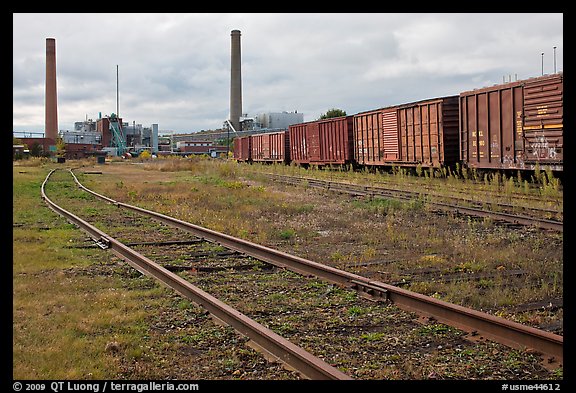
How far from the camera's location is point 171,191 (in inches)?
894

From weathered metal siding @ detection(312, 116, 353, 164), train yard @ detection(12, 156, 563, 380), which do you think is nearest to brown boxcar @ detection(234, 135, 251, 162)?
weathered metal siding @ detection(312, 116, 353, 164)

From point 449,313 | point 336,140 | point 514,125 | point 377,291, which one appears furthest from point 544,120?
point 336,140

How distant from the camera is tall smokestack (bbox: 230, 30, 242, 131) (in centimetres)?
9656

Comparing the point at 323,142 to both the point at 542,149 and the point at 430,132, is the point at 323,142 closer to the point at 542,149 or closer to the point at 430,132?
the point at 430,132

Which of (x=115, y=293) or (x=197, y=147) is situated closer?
(x=115, y=293)

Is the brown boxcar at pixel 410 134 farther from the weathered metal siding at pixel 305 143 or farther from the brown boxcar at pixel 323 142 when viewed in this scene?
the weathered metal siding at pixel 305 143

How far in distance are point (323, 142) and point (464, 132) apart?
14365 millimetres

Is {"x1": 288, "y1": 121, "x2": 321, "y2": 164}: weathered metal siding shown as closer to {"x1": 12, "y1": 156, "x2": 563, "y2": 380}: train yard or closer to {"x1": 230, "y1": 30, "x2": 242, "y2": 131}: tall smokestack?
{"x1": 12, "y1": 156, "x2": 563, "y2": 380}: train yard

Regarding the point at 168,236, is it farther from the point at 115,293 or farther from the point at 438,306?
the point at 438,306

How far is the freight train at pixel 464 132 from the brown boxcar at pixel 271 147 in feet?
24.2

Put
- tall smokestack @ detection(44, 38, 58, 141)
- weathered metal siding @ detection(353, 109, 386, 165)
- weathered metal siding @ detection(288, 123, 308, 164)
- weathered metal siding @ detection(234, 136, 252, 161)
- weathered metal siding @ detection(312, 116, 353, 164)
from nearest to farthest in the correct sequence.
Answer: weathered metal siding @ detection(353, 109, 386, 165) < weathered metal siding @ detection(312, 116, 353, 164) < weathered metal siding @ detection(288, 123, 308, 164) < weathered metal siding @ detection(234, 136, 252, 161) < tall smokestack @ detection(44, 38, 58, 141)

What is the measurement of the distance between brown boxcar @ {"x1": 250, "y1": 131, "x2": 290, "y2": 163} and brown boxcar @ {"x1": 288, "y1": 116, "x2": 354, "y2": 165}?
162cm
